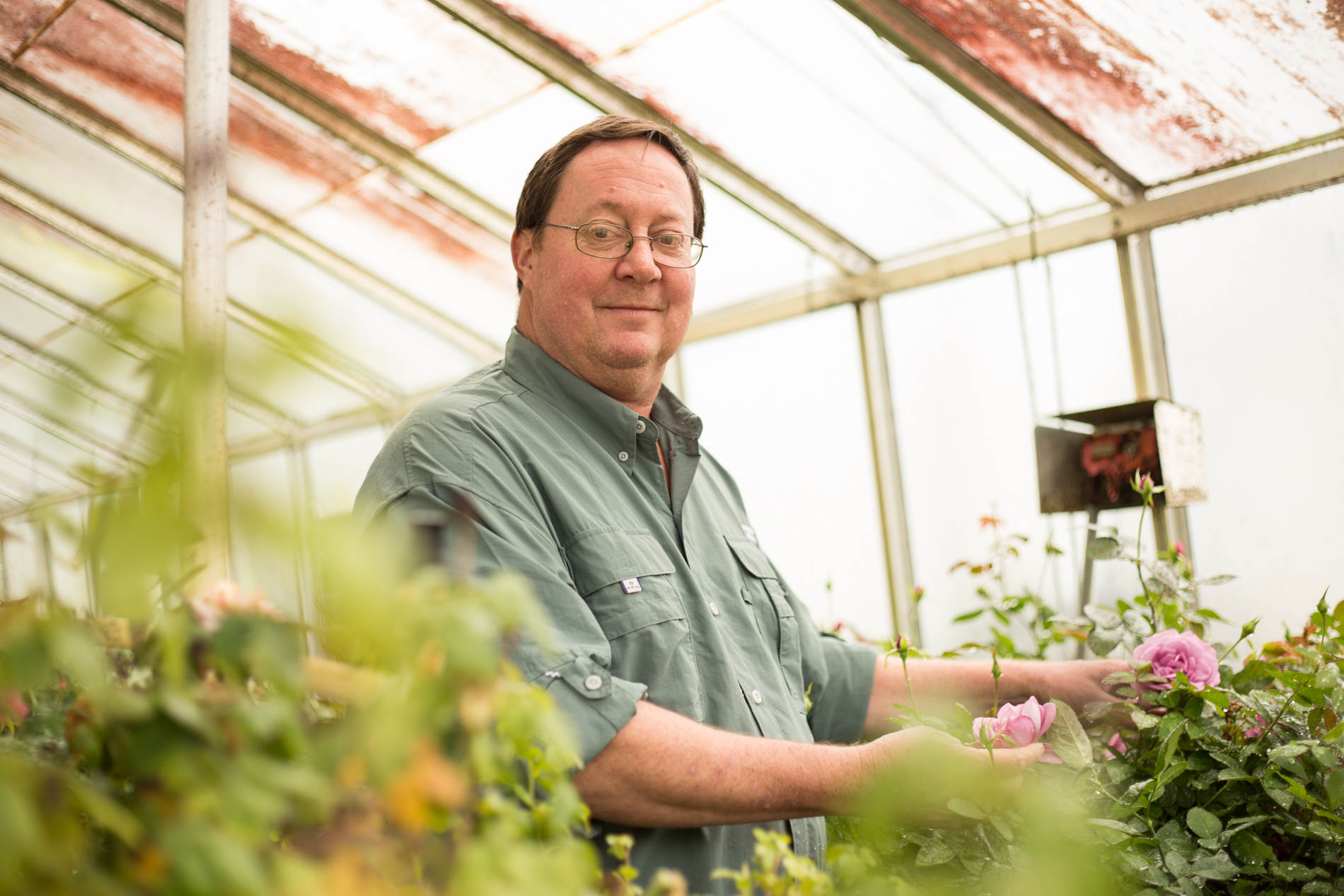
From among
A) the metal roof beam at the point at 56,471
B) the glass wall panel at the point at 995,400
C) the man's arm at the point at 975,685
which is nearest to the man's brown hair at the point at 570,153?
the man's arm at the point at 975,685

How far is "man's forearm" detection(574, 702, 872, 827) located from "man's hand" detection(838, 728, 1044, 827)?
0.03 metres

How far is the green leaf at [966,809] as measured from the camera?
930 millimetres

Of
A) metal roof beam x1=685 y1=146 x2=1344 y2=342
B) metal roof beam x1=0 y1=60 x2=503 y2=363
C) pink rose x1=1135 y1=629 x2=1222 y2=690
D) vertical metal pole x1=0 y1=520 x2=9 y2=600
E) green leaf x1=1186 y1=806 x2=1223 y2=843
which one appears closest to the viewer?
vertical metal pole x1=0 y1=520 x2=9 y2=600

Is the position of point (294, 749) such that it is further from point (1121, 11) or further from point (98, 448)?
point (1121, 11)

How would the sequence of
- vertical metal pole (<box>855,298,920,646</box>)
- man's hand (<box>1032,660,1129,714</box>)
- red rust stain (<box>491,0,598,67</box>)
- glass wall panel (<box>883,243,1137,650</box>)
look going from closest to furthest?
man's hand (<box>1032,660,1129,714</box>) < red rust stain (<box>491,0,598,67</box>) < glass wall panel (<box>883,243,1137,650</box>) < vertical metal pole (<box>855,298,920,646</box>)

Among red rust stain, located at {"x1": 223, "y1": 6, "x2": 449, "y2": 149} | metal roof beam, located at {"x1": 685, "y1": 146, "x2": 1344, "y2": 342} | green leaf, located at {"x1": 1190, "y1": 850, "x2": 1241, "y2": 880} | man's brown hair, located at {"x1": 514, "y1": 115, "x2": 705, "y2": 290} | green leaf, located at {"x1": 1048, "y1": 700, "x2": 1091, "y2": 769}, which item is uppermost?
red rust stain, located at {"x1": 223, "y1": 6, "x2": 449, "y2": 149}

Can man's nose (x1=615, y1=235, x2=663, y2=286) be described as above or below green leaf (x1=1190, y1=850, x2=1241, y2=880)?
above

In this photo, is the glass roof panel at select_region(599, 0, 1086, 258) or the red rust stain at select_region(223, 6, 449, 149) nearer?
the glass roof panel at select_region(599, 0, 1086, 258)

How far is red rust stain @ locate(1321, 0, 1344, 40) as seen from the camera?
233 centimetres

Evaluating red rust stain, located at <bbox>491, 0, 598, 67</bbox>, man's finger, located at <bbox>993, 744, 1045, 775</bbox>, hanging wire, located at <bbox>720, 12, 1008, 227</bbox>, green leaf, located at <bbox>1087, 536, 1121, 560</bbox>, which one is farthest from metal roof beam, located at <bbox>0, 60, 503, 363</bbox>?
man's finger, located at <bbox>993, 744, 1045, 775</bbox>

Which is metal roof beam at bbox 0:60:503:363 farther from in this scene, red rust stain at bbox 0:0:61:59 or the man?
the man

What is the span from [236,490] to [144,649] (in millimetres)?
105

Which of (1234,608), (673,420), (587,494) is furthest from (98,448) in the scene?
(1234,608)

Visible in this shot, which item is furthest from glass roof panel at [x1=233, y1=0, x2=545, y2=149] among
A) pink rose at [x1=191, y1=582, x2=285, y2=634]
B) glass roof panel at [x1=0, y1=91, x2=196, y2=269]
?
pink rose at [x1=191, y1=582, x2=285, y2=634]
